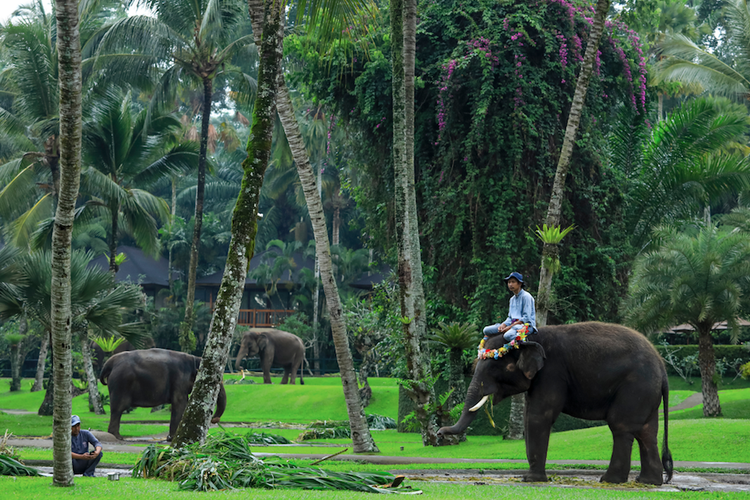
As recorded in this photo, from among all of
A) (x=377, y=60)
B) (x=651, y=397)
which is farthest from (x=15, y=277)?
(x=651, y=397)

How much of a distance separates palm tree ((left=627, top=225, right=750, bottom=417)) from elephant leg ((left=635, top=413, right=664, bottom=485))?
10681mm

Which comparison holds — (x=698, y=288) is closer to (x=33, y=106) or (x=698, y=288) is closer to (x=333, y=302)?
(x=333, y=302)

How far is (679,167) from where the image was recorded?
2039cm

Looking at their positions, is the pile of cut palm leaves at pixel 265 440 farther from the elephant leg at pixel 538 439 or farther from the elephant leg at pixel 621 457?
the elephant leg at pixel 621 457

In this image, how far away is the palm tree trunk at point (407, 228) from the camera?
1463 centimetres

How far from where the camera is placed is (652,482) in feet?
32.9

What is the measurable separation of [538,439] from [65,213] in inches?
253

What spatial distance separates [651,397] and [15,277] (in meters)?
14.6

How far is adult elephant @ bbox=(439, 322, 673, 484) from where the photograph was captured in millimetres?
10164

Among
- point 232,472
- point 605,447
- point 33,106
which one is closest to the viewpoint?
point 232,472

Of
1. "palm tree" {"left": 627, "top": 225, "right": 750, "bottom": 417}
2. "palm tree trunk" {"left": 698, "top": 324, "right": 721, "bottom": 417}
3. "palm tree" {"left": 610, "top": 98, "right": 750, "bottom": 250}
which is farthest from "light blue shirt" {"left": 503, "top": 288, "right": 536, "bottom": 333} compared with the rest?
"palm tree" {"left": 610, "top": 98, "right": 750, "bottom": 250}

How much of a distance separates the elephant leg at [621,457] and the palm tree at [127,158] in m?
18.7

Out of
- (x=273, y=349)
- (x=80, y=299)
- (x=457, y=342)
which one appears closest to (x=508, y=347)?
(x=457, y=342)

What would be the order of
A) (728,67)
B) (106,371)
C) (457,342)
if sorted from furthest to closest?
(728,67) → (106,371) → (457,342)
